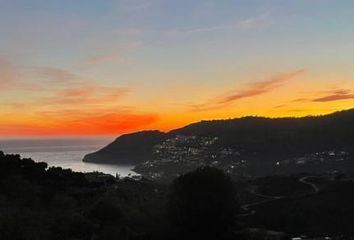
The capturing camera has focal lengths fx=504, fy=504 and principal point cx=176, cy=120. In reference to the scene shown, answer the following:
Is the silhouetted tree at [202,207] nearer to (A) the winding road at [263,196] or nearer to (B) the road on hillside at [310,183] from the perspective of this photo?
(A) the winding road at [263,196]

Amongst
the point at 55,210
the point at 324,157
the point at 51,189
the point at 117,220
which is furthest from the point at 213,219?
the point at 324,157

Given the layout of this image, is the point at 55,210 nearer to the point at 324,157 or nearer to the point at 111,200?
the point at 111,200

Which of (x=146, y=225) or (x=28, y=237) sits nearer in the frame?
(x=28, y=237)

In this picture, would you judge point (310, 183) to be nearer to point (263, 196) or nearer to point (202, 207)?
point (263, 196)

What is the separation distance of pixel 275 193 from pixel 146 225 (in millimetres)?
51891

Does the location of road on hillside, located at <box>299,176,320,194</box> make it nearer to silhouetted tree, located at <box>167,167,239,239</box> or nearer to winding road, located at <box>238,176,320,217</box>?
winding road, located at <box>238,176,320,217</box>

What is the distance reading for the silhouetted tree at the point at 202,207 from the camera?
1881 inches

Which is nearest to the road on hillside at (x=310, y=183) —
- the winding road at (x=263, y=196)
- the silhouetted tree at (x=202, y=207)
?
the winding road at (x=263, y=196)

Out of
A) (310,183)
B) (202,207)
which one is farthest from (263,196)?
(202,207)

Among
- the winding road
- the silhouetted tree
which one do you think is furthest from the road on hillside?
the silhouetted tree

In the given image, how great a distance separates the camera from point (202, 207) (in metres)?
48.6

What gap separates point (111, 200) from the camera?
5041 cm

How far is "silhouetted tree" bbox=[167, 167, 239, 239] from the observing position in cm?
4778

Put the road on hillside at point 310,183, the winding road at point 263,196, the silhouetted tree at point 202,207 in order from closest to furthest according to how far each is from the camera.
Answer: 1. the silhouetted tree at point 202,207
2. the winding road at point 263,196
3. the road on hillside at point 310,183
